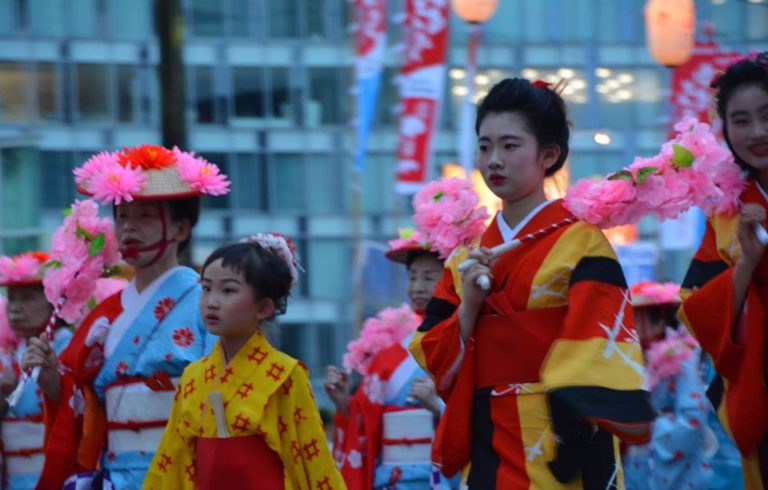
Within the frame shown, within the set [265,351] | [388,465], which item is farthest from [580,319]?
[388,465]

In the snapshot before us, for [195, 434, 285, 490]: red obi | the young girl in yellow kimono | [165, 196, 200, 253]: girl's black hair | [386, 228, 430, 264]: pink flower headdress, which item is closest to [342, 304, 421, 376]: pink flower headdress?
[386, 228, 430, 264]: pink flower headdress

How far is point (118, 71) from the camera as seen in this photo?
26000 millimetres

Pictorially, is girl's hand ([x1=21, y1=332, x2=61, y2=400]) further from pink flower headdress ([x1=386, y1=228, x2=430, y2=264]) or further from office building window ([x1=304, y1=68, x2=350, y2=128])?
office building window ([x1=304, y1=68, x2=350, y2=128])

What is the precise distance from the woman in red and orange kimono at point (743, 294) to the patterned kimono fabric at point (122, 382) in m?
2.02

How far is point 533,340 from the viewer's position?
13.6 ft

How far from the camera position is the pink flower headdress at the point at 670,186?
421cm

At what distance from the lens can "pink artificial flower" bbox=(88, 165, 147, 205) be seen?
5254 mm

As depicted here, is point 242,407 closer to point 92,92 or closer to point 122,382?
point 122,382

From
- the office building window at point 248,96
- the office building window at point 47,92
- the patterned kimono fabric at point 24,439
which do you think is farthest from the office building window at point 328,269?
the patterned kimono fabric at point 24,439

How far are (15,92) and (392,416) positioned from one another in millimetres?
20401

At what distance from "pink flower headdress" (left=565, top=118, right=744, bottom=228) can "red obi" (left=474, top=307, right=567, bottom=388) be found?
0.36 m

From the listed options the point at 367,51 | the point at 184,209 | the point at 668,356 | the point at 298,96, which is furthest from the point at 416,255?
the point at 298,96

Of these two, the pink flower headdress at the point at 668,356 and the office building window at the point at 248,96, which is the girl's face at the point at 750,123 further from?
the office building window at the point at 248,96

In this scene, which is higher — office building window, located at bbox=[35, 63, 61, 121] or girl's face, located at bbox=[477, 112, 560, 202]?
office building window, located at bbox=[35, 63, 61, 121]
